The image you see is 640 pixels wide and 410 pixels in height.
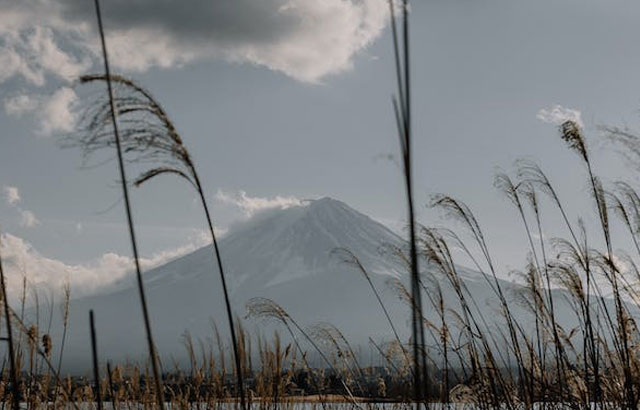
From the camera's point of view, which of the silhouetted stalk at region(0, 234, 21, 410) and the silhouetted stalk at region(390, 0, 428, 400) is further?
the silhouetted stalk at region(0, 234, 21, 410)

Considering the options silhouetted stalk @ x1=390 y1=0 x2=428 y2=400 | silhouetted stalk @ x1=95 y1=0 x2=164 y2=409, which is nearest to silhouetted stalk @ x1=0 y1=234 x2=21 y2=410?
silhouetted stalk @ x1=95 y1=0 x2=164 y2=409

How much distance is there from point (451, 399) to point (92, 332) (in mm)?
3771

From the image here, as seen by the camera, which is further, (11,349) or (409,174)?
(11,349)

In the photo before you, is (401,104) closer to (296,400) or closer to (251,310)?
(251,310)

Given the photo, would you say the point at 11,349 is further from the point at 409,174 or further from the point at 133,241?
the point at 409,174

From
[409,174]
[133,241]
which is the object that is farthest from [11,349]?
[409,174]

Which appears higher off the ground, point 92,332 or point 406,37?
point 406,37

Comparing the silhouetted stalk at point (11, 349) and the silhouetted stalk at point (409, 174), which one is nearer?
the silhouetted stalk at point (409, 174)

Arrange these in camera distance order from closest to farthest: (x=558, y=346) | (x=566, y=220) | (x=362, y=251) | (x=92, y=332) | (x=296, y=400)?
(x=92, y=332)
(x=558, y=346)
(x=566, y=220)
(x=296, y=400)
(x=362, y=251)

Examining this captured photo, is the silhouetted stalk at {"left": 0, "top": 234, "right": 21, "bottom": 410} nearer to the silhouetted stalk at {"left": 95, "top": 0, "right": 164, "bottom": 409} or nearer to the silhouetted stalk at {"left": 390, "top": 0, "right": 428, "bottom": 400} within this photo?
the silhouetted stalk at {"left": 95, "top": 0, "right": 164, "bottom": 409}

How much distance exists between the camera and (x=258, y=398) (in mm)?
5500

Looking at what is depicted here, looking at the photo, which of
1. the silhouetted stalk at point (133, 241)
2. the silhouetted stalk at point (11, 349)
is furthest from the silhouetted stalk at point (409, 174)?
the silhouetted stalk at point (11, 349)

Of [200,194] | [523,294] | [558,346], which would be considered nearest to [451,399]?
[523,294]

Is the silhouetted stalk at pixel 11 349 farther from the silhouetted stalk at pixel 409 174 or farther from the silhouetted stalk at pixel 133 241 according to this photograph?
the silhouetted stalk at pixel 409 174
